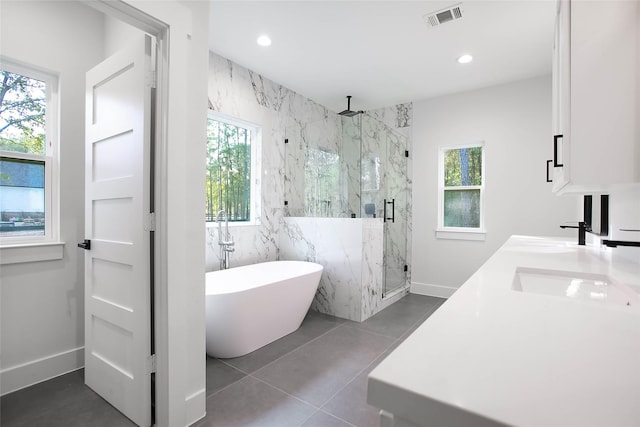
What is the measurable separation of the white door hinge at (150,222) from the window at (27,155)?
123 cm

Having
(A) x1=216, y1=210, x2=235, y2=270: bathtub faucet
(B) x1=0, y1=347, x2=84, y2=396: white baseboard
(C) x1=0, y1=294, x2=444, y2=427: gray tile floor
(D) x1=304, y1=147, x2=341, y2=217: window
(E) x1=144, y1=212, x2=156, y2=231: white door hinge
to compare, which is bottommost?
(C) x1=0, y1=294, x2=444, y2=427: gray tile floor

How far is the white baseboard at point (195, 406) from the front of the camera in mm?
1690

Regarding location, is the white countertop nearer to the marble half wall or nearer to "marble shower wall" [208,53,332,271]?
the marble half wall

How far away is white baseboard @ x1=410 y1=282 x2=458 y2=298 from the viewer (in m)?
4.25

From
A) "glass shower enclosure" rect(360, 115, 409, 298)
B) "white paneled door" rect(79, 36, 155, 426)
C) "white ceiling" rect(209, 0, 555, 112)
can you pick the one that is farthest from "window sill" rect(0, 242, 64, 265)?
"glass shower enclosure" rect(360, 115, 409, 298)

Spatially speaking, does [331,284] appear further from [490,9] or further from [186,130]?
[490,9]

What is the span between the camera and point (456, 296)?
0.91 m

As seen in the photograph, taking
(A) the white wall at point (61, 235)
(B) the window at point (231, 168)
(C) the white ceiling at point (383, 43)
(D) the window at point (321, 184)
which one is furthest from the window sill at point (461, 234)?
(A) the white wall at point (61, 235)

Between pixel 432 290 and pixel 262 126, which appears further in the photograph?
pixel 432 290

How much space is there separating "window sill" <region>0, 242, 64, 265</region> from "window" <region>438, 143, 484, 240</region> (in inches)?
163

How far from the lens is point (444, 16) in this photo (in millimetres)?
2535

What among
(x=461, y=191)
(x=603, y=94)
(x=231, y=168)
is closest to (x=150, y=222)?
(x=231, y=168)

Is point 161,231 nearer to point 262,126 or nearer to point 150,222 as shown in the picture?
point 150,222

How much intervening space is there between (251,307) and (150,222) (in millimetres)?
1111
